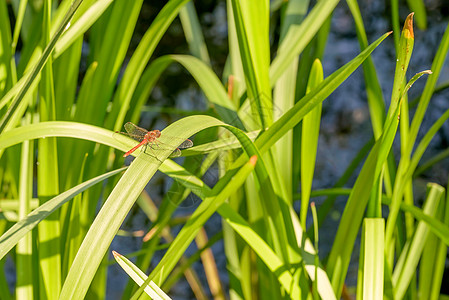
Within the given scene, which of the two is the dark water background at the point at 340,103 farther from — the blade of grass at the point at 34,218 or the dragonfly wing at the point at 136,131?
the blade of grass at the point at 34,218

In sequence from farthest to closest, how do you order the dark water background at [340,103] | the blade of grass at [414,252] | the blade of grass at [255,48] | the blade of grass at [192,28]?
the dark water background at [340,103] → the blade of grass at [192,28] → the blade of grass at [414,252] → the blade of grass at [255,48]

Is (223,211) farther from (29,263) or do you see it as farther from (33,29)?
(33,29)

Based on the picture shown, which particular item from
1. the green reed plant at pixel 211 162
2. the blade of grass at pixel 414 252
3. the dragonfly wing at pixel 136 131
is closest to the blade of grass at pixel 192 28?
the green reed plant at pixel 211 162

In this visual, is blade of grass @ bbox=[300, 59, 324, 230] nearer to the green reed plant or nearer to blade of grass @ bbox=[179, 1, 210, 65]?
the green reed plant

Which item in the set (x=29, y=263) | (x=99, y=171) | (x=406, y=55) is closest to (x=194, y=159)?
(x=99, y=171)

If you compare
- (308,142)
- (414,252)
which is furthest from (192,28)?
(414,252)

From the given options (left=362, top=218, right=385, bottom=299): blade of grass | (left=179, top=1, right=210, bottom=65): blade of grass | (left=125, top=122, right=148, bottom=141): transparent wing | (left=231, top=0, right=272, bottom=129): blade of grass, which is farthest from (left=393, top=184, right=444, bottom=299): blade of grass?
(left=179, top=1, right=210, bottom=65): blade of grass

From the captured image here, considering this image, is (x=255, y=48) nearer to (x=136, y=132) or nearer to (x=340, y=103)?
(x=136, y=132)

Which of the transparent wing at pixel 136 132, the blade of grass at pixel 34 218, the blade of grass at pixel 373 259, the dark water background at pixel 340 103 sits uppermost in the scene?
the dark water background at pixel 340 103
